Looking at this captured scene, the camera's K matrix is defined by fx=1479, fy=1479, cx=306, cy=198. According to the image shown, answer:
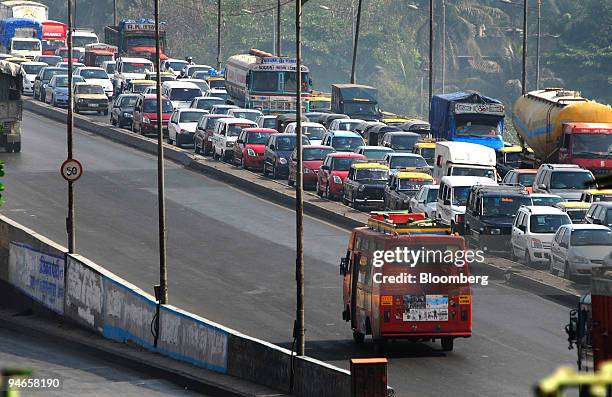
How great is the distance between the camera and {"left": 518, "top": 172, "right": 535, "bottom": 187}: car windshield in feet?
154

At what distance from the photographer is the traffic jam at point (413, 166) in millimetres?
25578

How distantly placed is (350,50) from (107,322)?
383 feet

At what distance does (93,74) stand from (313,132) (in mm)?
25322

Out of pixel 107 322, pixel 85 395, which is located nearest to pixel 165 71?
pixel 107 322

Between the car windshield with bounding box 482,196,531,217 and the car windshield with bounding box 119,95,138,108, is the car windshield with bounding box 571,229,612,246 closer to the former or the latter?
the car windshield with bounding box 482,196,531,217

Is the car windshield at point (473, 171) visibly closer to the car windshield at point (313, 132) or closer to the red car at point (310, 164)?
the red car at point (310, 164)

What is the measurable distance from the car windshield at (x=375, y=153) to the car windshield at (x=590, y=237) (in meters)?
17.9

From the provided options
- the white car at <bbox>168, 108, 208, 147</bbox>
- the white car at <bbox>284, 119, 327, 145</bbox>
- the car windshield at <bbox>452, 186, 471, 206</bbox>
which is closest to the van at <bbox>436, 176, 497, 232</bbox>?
the car windshield at <bbox>452, 186, 471, 206</bbox>

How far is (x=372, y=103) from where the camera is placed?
248 ft

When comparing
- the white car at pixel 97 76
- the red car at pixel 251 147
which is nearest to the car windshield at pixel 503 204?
the red car at pixel 251 147

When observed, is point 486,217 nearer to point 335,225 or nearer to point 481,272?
point 481,272

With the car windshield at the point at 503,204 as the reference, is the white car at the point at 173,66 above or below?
above

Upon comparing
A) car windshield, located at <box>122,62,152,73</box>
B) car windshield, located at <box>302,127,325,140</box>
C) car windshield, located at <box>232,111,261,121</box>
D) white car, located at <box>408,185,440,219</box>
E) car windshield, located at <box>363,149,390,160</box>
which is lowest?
white car, located at <box>408,185,440,219</box>

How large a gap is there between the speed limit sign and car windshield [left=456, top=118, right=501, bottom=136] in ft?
79.4
